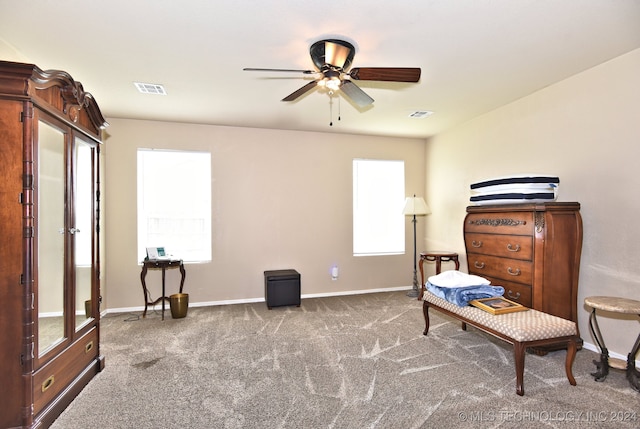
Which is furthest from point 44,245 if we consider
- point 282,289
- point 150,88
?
point 282,289

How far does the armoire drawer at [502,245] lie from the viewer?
299 cm

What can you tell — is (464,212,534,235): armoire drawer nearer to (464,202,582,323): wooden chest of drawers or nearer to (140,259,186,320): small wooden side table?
(464,202,582,323): wooden chest of drawers

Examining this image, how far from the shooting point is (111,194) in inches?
174

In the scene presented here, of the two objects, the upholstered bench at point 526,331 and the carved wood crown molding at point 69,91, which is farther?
the upholstered bench at point 526,331

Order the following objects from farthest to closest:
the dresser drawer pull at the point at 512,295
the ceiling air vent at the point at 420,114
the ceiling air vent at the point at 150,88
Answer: the ceiling air vent at the point at 420,114, the ceiling air vent at the point at 150,88, the dresser drawer pull at the point at 512,295

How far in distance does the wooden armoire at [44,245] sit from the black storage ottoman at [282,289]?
215 cm

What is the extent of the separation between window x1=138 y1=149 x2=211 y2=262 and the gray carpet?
1.23 meters

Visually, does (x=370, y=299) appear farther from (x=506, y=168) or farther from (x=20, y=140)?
(x=20, y=140)

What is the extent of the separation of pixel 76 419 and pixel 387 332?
2.73 metres

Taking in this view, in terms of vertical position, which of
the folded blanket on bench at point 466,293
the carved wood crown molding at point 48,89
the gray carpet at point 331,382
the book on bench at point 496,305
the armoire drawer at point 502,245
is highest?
the carved wood crown molding at point 48,89

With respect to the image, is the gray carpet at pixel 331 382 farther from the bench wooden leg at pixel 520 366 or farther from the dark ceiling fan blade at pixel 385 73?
the dark ceiling fan blade at pixel 385 73

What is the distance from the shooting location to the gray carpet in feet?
6.68

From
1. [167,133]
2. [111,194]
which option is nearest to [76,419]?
[111,194]

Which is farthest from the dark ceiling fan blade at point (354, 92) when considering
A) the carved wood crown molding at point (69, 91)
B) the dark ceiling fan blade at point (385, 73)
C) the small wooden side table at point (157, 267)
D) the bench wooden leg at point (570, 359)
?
the small wooden side table at point (157, 267)
